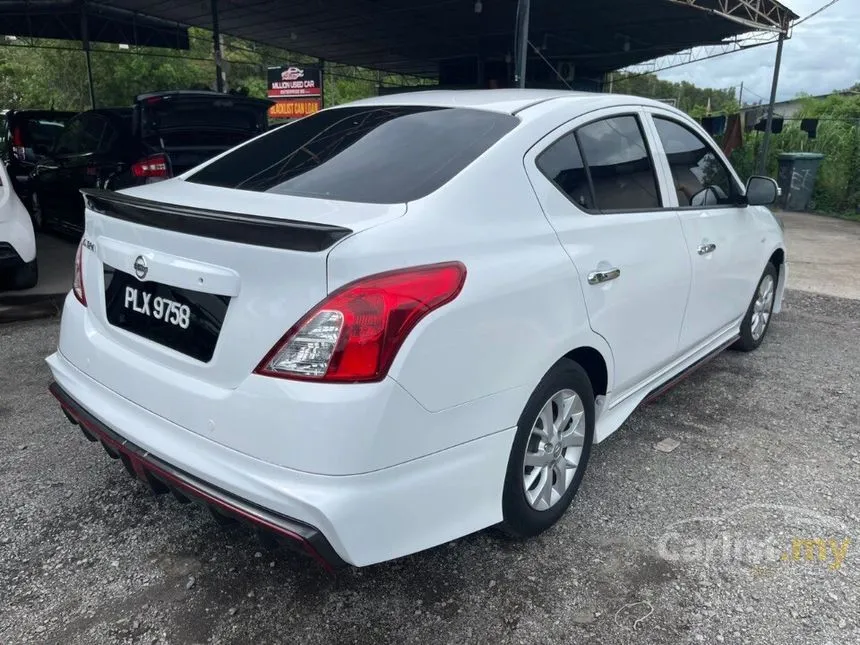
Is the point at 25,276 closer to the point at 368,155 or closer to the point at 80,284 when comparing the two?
the point at 80,284

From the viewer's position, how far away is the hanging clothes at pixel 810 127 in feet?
49.2

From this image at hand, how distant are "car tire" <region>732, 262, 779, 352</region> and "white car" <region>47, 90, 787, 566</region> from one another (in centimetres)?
183

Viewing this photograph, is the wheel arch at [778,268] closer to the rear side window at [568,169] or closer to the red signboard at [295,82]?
the rear side window at [568,169]

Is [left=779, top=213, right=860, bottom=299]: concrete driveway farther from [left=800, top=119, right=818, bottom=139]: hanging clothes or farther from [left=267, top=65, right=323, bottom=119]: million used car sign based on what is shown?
[left=267, top=65, right=323, bottom=119]: million used car sign

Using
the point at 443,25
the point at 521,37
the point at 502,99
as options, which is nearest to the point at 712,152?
the point at 502,99

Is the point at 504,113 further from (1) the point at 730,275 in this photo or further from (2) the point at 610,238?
(1) the point at 730,275

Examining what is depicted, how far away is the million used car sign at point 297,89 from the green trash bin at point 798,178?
1222 cm

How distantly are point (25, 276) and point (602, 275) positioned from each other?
576 centimetres

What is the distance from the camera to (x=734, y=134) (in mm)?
16047

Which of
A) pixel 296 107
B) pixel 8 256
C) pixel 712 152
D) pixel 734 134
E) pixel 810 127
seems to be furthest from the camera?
pixel 296 107

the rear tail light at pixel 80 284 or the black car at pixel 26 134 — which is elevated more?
the black car at pixel 26 134

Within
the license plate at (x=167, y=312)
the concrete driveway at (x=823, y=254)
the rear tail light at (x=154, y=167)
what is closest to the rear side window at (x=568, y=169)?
the license plate at (x=167, y=312)

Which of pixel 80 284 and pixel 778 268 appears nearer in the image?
pixel 80 284

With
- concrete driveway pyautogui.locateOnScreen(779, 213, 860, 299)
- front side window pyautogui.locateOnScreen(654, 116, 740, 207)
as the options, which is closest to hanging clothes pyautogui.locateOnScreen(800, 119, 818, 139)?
concrete driveway pyautogui.locateOnScreen(779, 213, 860, 299)
